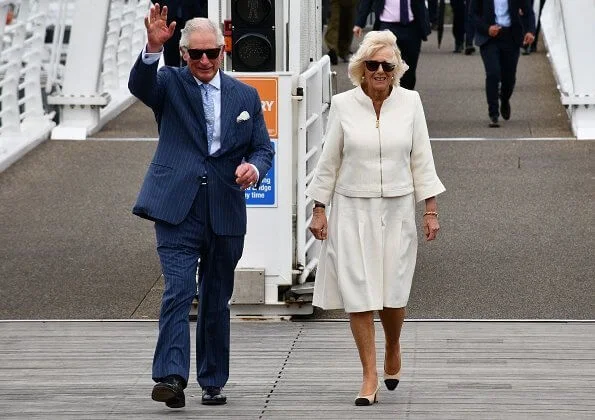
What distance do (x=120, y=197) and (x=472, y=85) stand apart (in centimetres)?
863

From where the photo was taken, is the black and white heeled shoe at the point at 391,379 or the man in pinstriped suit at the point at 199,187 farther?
the black and white heeled shoe at the point at 391,379

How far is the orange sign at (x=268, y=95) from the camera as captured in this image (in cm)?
933

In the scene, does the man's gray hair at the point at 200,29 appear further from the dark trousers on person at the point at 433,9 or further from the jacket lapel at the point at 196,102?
the dark trousers on person at the point at 433,9

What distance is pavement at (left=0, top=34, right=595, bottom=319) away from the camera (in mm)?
10086

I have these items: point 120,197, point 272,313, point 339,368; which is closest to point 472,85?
point 120,197

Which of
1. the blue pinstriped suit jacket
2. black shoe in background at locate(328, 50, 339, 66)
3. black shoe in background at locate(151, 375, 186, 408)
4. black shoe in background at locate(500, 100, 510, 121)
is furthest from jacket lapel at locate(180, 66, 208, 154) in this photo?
black shoe in background at locate(328, 50, 339, 66)

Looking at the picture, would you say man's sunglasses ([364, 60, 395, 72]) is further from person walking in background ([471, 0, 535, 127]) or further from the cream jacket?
person walking in background ([471, 0, 535, 127])

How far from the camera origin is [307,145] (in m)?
9.96

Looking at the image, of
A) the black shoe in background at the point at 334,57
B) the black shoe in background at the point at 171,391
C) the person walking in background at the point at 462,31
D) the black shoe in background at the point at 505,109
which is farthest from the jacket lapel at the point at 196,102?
the person walking in background at the point at 462,31

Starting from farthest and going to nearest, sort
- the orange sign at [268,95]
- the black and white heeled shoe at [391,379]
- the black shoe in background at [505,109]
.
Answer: the black shoe in background at [505,109] < the orange sign at [268,95] < the black and white heeled shoe at [391,379]

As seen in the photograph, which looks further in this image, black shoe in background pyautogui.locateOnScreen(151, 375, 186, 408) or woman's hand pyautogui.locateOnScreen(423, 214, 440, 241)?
woman's hand pyautogui.locateOnScreen(423, 214, 440, 241)

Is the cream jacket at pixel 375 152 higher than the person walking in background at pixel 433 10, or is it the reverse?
the cream jacket at pixel 375 152

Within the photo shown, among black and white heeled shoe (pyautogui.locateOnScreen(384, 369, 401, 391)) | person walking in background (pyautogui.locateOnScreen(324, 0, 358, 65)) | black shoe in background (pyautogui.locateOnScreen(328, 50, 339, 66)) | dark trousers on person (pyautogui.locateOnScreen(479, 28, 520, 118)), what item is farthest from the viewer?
person walking in background (pyautogui.locateOnScreen(324, 0, 358, 65))

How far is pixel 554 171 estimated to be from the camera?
571 inches
